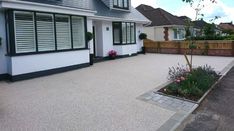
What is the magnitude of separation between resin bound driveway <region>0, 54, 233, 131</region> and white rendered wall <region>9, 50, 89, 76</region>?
0.66 m

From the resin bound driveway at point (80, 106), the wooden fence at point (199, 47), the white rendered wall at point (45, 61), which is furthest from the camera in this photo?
the wooden fence at point (199, 47)

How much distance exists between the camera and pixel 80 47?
12.4 m

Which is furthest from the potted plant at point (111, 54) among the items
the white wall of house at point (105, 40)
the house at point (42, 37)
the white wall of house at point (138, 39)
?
the white wall of house at point (138, 39)

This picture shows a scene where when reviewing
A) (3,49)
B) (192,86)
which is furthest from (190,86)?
(3,49)

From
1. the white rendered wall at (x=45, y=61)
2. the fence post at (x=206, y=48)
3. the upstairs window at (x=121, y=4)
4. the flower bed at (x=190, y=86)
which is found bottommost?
the flower bed at (x=190, y=86)

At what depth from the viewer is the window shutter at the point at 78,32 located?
11961 mm

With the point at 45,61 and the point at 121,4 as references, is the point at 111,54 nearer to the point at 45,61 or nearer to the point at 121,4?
the point at 121,4

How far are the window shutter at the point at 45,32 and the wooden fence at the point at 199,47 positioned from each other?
31.9 ft

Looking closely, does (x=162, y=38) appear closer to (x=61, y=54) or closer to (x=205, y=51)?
(x=205, y=51)

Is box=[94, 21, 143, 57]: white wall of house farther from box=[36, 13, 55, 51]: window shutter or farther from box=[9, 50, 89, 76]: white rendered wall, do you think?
box=[36, 13, 55, 51]: window shutter

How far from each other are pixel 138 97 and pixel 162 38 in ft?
64.1

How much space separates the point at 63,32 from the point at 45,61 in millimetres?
1801

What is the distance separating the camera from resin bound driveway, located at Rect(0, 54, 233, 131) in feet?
15.4

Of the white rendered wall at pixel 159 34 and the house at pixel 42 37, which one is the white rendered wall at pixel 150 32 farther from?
the house at pixel 42 37
